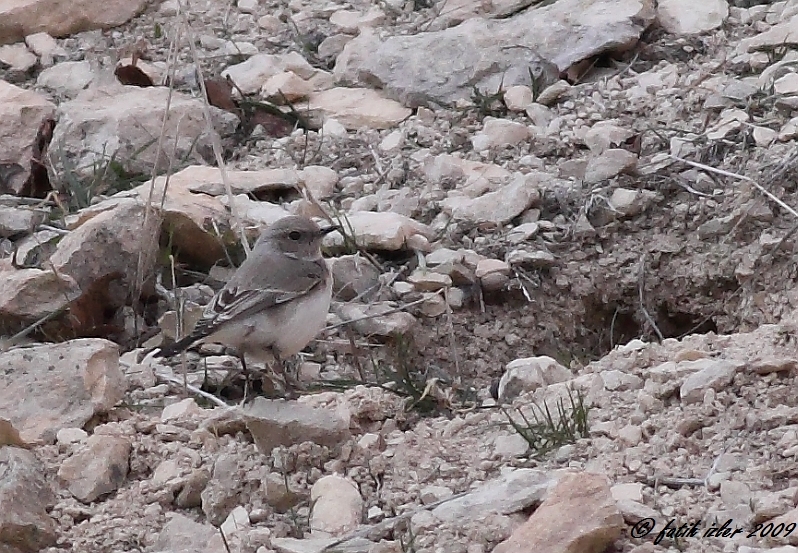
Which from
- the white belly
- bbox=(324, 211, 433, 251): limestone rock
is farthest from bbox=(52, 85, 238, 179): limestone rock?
the white belly

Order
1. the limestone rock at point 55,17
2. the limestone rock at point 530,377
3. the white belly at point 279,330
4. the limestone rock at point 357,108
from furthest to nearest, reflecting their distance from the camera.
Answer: the limestone rock at point 55,17 → the limestone rock at point 357,108 → the white belly at point 279,330 → the limestone rock at point 530,377

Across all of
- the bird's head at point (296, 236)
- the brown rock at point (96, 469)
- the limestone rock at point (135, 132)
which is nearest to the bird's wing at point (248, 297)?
the bird's head at point (296, 236)

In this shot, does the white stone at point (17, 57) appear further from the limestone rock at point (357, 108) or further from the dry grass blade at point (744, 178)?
the dry grass blade at point (744, 178)

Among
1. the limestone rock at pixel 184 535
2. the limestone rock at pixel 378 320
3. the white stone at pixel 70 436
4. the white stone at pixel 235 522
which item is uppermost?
the white stone at pixel 235 522

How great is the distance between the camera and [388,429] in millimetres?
4691

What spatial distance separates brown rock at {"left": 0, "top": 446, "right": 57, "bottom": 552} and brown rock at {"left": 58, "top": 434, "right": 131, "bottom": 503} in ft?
0.36

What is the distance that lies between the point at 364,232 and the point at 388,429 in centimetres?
164

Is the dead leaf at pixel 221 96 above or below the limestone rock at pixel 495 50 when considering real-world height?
below

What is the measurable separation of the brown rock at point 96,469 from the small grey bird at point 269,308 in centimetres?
60

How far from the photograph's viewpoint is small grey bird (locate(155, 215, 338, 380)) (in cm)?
501

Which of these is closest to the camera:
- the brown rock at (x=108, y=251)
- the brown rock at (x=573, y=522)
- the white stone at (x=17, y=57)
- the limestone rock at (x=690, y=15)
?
the brown rock at (x=573, y=522)

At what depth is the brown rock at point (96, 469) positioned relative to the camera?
425cm

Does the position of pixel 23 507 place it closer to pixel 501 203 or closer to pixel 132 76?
pixel 501 203

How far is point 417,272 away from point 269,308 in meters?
1.05
